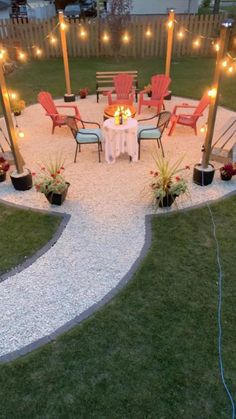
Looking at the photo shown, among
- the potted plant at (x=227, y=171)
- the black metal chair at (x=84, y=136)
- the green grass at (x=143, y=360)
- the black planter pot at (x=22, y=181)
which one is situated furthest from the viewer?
the black metal chair at (x=84, y=136)

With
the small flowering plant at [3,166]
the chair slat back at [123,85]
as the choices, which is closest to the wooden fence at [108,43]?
the chair slat back at [123,85]

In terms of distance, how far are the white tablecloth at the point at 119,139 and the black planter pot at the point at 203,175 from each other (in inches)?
72.0

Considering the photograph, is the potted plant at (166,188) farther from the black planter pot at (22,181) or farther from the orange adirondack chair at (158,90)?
the orange adirondack chair at (158,90)

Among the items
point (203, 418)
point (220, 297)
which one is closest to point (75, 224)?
point (220, 297)

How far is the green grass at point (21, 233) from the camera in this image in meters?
6.50

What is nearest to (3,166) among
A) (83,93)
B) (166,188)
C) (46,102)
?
(46,102)

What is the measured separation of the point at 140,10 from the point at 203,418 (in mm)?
29861

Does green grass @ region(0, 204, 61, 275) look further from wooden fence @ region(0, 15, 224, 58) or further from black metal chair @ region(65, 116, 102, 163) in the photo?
wooden fence @ region(0, 15, 224, 58)

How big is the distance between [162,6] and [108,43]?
11.5 m

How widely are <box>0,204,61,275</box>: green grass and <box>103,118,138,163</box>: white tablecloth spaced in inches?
106

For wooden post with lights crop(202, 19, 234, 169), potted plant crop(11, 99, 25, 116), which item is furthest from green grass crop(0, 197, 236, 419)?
potted plant crop(11, 99, 25, 116)

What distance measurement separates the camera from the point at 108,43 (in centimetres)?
1894

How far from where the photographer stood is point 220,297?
5.59 m

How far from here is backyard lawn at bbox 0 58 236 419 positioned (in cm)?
422
